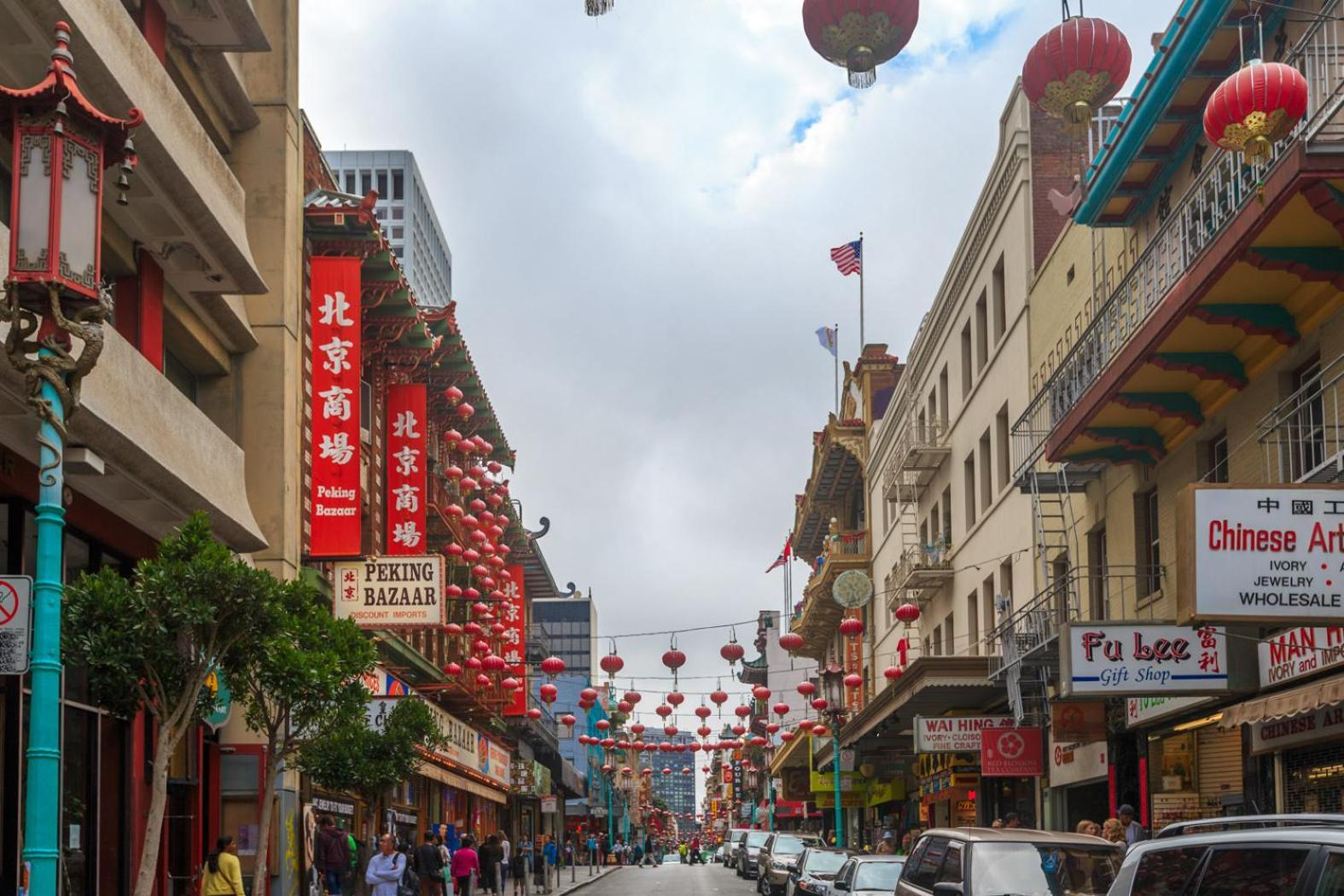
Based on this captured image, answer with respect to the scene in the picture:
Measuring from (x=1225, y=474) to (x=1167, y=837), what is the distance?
13774mm

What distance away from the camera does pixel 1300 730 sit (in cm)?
1825

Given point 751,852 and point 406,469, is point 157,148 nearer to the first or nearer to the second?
point 406,469

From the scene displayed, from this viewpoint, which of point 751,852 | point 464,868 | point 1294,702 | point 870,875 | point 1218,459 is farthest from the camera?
point 751,852

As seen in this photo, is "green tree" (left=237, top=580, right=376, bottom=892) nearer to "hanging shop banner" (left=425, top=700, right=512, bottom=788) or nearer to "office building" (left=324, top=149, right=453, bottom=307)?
"hanging shop banner" (left=425, top=700, right=512, bottom=788)

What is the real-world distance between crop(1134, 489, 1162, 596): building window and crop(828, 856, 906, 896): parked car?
16.8 feet

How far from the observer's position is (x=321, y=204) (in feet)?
97.5

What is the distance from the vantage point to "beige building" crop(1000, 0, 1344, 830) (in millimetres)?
15758

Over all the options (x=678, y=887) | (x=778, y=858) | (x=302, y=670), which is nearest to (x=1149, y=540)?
(x=302, y=670)

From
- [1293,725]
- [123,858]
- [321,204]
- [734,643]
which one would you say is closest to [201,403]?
[321,204]

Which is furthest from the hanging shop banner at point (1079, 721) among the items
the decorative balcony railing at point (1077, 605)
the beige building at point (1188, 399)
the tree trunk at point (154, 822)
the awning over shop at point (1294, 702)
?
the tree trunk at point (154, 822)

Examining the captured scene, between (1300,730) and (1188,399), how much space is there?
14.5 feet

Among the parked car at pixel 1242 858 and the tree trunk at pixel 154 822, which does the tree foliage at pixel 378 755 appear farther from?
the parked car at pixel 1242 858

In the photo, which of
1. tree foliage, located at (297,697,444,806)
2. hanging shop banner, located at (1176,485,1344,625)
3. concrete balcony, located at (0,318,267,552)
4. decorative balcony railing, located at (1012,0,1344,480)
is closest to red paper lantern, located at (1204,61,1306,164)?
decorative balcony railing, located at (1012,0,1344,480)

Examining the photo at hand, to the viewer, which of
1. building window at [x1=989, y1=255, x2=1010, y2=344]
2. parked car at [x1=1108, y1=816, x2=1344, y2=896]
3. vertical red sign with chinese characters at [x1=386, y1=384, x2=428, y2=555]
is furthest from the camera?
vertical red sign with chinese characters at [x1=386, y1=384, x2=428, y2=555]
